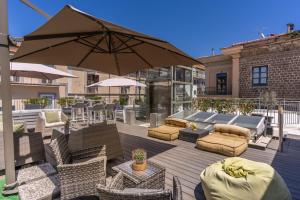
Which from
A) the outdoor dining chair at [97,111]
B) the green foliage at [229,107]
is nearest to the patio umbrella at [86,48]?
the outdoor dining chair at [97,111]

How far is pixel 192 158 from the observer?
12.6ft

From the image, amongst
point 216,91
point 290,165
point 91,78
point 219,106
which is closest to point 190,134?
point 290,165

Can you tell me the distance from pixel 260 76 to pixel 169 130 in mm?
12200

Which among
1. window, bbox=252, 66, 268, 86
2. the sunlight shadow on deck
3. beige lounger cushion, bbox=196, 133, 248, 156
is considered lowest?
the sunlight shadow on deck

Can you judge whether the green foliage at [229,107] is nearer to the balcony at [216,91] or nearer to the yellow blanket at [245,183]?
the yellow blanket at [245,183]

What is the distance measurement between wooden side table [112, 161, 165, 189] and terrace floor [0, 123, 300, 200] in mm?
359

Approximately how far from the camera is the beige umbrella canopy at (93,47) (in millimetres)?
2070

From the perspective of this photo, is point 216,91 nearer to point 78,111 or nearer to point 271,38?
point 271,38

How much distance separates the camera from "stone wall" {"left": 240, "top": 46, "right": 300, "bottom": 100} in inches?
495

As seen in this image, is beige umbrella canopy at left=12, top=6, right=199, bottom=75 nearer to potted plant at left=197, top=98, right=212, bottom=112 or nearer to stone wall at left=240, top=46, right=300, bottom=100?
potted plant at left=197, top=98, right=212, bottom=112

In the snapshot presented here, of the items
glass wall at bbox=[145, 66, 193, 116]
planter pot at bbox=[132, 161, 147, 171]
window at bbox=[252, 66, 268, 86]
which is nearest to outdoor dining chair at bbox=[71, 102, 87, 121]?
glass wall at bbox=[145, 66, 193, 116]

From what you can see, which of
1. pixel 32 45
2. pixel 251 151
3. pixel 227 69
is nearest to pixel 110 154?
pixel 32 45

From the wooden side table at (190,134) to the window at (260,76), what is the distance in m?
11.5

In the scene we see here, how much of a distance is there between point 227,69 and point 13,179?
16959mm
